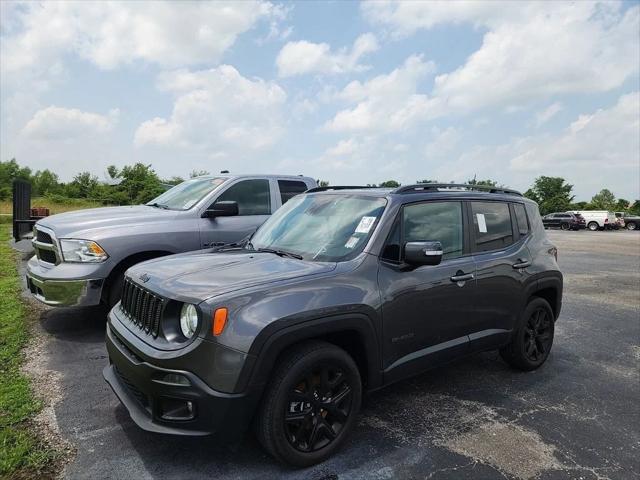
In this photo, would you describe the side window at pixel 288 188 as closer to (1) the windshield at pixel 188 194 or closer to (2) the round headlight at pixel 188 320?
(1) the windshield at pixel 188 194

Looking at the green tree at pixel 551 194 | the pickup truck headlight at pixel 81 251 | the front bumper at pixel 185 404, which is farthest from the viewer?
the green tree at pixel 551 194

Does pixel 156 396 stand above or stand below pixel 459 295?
below

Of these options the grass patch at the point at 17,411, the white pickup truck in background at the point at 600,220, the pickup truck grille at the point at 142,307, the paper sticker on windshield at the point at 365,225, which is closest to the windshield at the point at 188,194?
the grass patch at the point at 17,411

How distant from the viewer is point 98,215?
19.0ft

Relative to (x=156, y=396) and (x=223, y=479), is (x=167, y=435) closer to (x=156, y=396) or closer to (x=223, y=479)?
(x=156, y=396)

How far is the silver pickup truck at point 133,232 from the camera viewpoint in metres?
4.99

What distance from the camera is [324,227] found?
3689 millimetres

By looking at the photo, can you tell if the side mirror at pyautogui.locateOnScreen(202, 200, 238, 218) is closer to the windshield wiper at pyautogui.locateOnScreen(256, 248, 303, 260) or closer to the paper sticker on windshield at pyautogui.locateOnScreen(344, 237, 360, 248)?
the windshield wiper at pyautogui.locateOnScreen(256, 248, 303, 260)

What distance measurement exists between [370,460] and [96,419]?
1999 mm

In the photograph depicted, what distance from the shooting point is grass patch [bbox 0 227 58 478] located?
2768 millimetres

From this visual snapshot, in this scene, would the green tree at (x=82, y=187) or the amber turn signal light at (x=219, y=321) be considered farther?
the green tree at (x=82, y=187)

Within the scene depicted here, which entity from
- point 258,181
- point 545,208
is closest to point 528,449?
point 258,181

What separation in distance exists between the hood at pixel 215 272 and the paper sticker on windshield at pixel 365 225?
1.38 feet

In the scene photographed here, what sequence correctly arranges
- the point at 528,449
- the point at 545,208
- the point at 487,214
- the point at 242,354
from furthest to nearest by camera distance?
the point at 545,208
the point at 487,214
the point at 528,449
the point at 242,354
